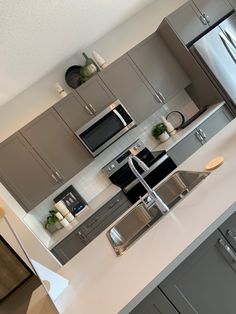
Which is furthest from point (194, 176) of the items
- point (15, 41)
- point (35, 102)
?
point (35, 102)

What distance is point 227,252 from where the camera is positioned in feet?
4.54

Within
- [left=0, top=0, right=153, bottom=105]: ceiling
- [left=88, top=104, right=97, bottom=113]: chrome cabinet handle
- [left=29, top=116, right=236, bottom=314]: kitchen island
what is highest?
[left=0, top=0, right=153, bottom=105]: ceiling

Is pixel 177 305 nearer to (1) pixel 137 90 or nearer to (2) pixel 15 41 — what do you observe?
(2) pixel 15 41

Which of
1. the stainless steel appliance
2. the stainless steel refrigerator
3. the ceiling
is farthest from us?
the stainless steel refrigerator

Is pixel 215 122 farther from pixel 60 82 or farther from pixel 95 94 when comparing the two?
pixel 60 82

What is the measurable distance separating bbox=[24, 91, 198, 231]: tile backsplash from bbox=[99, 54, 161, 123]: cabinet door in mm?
374

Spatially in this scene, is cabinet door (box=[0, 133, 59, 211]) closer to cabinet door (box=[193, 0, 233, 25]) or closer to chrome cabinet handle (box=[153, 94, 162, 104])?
chrome cabinet handle (box=[153, 94, 162, 104])

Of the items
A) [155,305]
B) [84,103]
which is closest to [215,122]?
[84,103]

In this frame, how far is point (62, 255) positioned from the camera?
3.41 metres

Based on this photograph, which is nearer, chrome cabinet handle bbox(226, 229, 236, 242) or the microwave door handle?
chrome cabinet handle bbox(226, 229, 236, 242)

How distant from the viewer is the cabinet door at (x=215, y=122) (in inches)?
146

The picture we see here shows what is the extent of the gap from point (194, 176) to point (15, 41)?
1.77 m

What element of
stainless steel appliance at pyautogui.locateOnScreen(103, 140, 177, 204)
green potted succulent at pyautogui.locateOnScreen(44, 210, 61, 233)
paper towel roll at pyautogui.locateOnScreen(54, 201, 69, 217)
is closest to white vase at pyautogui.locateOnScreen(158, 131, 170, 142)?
stainless steel appliance at pyautogui.locateOnScreen(103, 140, 177, 204)

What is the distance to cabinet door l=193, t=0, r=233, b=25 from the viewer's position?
12.6 ft
